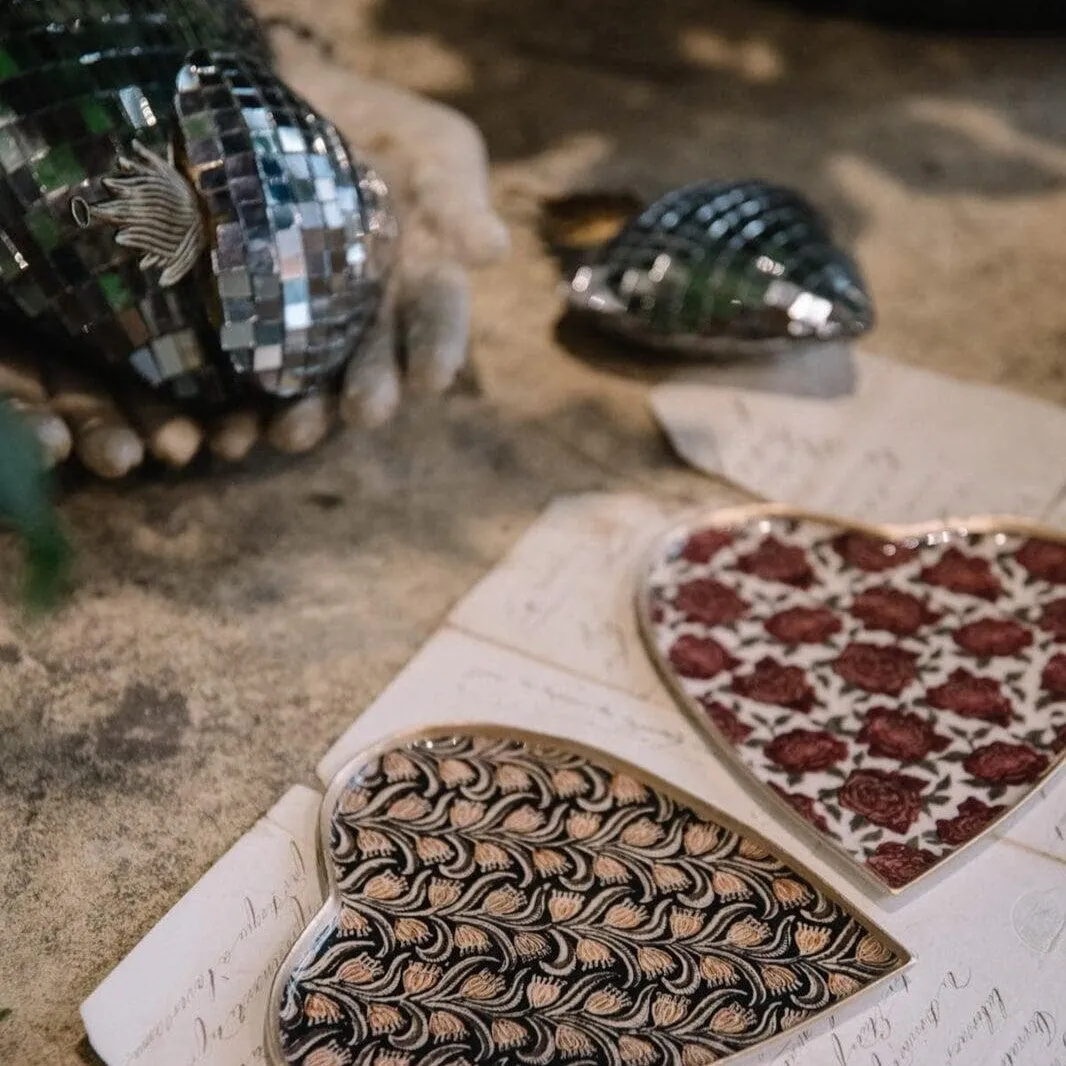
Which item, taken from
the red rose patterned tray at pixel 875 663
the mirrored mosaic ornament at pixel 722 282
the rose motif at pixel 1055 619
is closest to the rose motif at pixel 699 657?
the red rose patterned tray at pixel 875 663

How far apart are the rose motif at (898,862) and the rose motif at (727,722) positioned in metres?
0.11

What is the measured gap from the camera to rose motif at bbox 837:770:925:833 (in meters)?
0.70

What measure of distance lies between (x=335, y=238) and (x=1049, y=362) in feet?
2.21

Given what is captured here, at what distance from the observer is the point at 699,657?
80 centimetres

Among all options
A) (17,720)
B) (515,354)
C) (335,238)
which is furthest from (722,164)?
(17,720)

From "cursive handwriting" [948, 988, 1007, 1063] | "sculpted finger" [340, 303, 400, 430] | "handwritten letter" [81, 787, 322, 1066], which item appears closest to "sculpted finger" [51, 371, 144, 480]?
"sculpted finger" [340, 303, 400, 430]

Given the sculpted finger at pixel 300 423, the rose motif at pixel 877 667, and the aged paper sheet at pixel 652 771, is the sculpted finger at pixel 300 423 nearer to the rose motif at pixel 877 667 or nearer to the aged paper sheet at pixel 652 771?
the aged paper sheet at pixel 652 771

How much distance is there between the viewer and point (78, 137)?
709 millimetres

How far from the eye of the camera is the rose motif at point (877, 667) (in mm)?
784

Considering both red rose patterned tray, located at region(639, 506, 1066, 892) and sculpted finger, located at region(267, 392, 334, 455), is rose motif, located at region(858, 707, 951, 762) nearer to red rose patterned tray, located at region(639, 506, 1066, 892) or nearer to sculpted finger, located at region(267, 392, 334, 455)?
red rose patterned tray, located at region(639, 506, 1066, 892)

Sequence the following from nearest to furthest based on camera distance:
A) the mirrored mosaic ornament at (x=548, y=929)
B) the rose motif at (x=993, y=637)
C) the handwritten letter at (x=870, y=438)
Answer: the mirrored mosaic ornament at (x=548, y=929) < the rose motif at (x=993, y=637) < the handwritten letter at (x=870, y=438)

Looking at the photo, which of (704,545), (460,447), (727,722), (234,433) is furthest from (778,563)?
(234,433)

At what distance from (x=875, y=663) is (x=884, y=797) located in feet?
0.36

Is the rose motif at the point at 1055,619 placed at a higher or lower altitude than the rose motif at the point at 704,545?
lower
